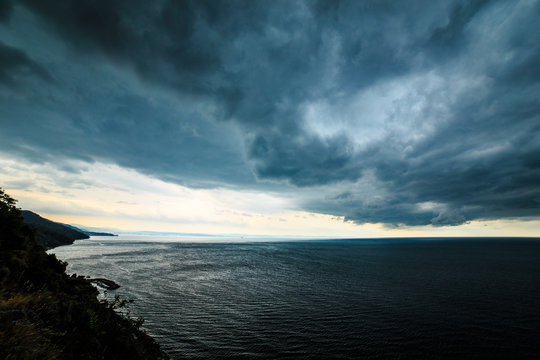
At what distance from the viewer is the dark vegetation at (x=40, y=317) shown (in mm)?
10492

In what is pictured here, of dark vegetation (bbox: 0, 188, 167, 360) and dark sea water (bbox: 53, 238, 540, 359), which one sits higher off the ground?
dark vegetation (bbox: 0, 188, 167, 360)

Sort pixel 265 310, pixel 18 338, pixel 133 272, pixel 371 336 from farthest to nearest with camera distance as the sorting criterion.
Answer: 1. pixel 133 272
2. pixel 265 310
3. pixel 371 336
4. pixel 18 338

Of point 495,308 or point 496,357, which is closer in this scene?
point 496,357

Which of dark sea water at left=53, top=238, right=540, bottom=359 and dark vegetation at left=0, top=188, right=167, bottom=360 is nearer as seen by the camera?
dark vegetation at left=0, top=188, right=167, bottom=360

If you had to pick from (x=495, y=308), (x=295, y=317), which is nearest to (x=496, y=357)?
(x=495, y=308)

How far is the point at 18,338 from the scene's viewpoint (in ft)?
32.4

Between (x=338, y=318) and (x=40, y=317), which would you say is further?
(x=338, y=318)

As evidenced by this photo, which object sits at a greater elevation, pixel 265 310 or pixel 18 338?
pixel 18 338

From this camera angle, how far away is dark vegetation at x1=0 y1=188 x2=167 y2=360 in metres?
10.5

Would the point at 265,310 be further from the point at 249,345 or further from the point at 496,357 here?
the point at 496,357

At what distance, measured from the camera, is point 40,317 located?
12789mm

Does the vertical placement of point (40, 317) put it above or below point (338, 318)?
above

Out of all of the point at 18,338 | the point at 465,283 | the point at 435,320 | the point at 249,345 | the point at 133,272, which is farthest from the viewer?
the point at 133,272

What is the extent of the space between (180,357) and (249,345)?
8.04m
